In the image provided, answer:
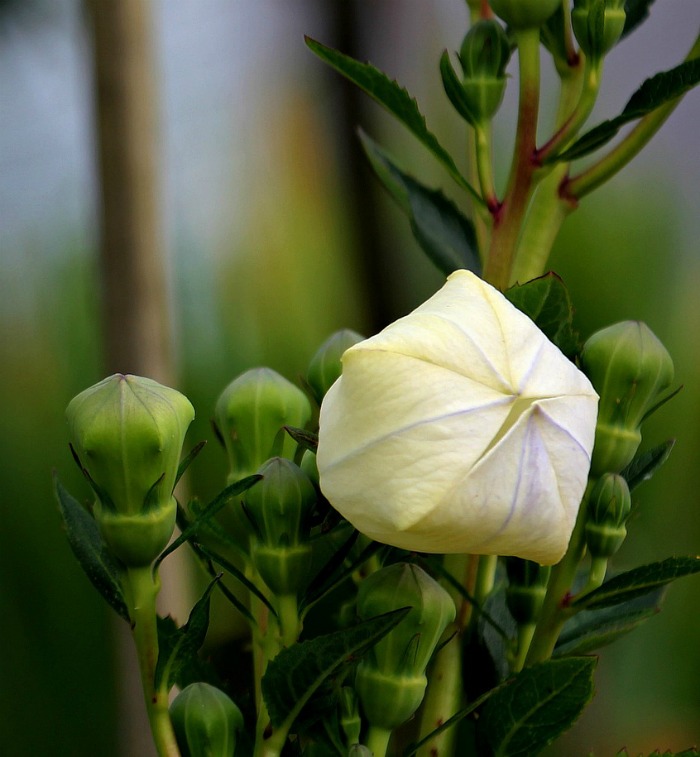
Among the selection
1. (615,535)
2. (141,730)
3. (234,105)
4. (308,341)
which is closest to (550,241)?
(615,535)

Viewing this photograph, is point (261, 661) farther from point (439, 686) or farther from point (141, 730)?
point (141, 730)

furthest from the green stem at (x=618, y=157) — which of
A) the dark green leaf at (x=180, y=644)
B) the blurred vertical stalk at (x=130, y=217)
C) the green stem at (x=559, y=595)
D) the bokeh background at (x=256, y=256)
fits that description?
the bokeh background at (x=256, y=256)

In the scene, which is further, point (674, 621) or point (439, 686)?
point (674, 621)

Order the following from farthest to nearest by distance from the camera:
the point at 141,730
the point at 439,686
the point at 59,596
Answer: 1. the point at 59,596
2. the point at 141,730
3. the point at 439,686

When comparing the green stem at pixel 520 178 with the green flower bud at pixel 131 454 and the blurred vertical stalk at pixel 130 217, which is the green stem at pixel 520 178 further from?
the blurred vertical stalk at pixel 130 217

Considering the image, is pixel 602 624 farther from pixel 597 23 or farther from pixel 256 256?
pixel 256 256

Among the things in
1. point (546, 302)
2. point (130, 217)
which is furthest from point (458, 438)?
point (130, 217)

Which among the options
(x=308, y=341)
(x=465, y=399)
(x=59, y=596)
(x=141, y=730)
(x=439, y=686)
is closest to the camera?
(x=465, y=399)

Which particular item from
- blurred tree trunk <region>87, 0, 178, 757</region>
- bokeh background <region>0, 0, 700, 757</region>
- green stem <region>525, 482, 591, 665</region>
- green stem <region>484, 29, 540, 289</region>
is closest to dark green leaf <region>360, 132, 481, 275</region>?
green stem <region>484, 29, 540, 289</region>
